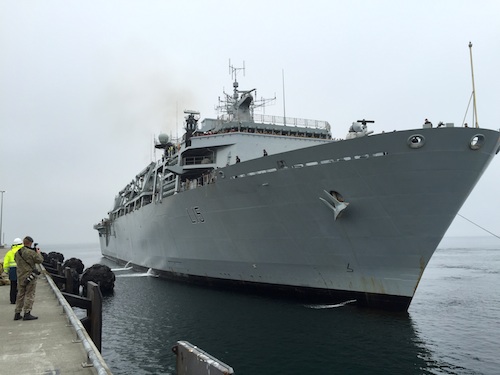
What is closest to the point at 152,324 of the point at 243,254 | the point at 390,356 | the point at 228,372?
the point at 243,254

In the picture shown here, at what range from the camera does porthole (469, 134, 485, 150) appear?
1084cm

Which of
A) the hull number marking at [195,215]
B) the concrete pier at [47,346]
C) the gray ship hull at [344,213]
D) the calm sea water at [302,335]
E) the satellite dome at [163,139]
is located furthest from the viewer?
the satellite dome at [163,139]

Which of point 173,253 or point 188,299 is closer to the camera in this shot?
point 188,299

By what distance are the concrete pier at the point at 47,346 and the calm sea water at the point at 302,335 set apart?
2.46 meters

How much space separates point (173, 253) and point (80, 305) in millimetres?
11742

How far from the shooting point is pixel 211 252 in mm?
17672

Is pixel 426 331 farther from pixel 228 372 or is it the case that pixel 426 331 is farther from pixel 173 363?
pixel 228 372

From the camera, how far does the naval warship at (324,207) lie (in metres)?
11.3

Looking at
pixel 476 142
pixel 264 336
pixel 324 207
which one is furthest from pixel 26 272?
pixel 476 142

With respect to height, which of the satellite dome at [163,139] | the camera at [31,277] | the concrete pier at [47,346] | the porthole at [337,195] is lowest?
the concrete pier at [47,346]

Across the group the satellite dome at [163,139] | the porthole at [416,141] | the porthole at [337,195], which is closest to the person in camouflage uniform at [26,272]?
the porthole at [337,195]

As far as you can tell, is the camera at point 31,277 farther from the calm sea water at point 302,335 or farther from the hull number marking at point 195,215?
the hull number marking at point 195,215

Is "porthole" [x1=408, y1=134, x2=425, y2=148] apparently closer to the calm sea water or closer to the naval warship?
the naval warship

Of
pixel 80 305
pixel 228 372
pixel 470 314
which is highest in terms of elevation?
pixel 228 372
